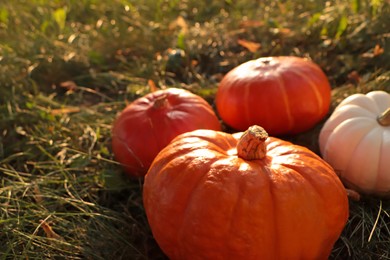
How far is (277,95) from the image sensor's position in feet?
8.29

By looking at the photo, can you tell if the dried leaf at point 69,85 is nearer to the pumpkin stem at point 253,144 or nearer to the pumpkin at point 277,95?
the pumpkin at point 277,95

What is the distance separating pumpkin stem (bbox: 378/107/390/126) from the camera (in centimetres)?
213

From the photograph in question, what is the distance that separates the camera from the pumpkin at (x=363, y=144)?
2127 mm

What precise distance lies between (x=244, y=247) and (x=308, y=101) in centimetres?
115

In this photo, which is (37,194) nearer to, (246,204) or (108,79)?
(246,204)

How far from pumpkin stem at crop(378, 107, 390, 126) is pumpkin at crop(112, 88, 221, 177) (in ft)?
2.76

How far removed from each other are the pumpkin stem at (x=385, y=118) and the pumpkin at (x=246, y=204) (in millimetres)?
492

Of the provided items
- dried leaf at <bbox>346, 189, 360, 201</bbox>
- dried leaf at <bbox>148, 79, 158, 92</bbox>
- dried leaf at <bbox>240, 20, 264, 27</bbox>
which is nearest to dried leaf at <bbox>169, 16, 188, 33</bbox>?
dried leaf at <bbox>240, 20, 264, 27</bbox>

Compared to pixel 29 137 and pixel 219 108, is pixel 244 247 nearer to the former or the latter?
pixel 219 108

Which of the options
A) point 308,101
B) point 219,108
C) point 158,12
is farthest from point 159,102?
point 158,12

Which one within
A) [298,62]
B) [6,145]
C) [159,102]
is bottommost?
[6,145]

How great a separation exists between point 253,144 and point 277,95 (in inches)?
32.3

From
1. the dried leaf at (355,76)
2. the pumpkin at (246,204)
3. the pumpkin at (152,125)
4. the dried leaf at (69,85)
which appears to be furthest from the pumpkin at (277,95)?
the dried leaf at (69,85)

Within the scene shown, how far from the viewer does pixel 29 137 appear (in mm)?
2977
